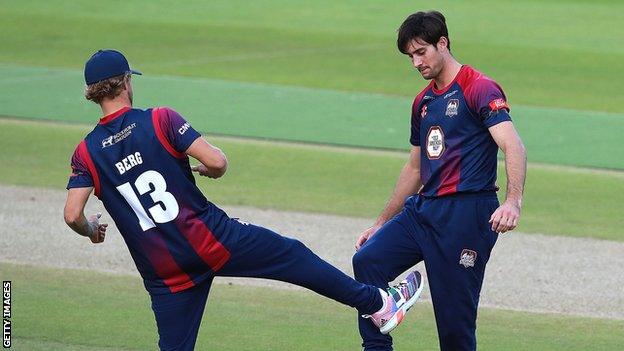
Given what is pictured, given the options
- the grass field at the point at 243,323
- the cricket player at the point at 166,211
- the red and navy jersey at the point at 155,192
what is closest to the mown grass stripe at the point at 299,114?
the grass field at the point at 243,323

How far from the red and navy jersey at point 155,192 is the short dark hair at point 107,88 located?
113mm

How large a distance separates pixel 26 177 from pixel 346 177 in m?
3.66

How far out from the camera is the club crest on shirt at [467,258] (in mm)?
8398

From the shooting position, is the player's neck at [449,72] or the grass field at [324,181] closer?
the player's neck at [449,72]

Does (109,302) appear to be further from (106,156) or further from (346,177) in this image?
(346,177)

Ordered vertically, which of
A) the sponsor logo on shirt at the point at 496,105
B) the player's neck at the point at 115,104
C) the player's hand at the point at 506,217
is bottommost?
the player's hand at the point at 506,217

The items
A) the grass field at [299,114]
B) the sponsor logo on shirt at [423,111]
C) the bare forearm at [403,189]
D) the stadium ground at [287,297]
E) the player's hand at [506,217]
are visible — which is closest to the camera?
the player's hand at [506,217]

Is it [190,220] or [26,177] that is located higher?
[190,220]

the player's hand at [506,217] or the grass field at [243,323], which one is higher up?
the player's hand at [506,217]

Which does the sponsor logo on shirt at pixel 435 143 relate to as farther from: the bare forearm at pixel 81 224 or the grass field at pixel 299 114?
the bare forearm at pixel 81 224

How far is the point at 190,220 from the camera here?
25.6 feet

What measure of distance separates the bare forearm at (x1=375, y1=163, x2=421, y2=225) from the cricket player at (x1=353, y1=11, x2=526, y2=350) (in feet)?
1.11

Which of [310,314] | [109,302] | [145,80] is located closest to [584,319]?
[310,314]

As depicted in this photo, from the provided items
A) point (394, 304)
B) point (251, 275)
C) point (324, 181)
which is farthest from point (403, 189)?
point (324, 181)
